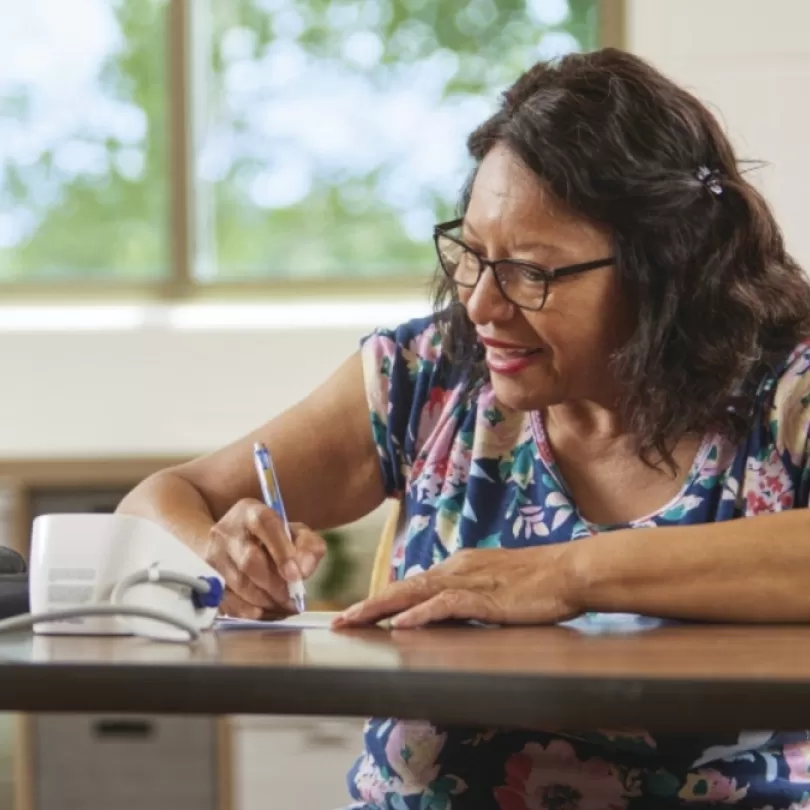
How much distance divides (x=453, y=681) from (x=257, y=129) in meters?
3.27

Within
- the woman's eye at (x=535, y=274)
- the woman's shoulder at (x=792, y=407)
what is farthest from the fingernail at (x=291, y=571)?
the woman's shoulder at (x=792, y=407)

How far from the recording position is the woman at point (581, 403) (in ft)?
4.32

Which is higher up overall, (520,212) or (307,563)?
(520,212)

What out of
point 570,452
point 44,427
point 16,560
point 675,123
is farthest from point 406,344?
point 44,427

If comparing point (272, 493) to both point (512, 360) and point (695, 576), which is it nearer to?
point (512, 360)

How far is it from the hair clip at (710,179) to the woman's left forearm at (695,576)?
1.41 feet

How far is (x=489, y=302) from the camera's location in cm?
145

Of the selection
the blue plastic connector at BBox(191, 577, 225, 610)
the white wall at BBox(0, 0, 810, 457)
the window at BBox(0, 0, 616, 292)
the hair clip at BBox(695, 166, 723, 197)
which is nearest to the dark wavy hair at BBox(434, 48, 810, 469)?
the hair clip at BBox(695, 166, 723, 197)

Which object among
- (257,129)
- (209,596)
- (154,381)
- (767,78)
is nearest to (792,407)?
(209,596)

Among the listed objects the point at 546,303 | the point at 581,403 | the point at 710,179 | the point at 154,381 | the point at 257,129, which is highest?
the point at 257,129

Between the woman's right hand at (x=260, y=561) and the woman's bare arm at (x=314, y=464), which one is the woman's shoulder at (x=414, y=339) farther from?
the woman's right hand at (x=260, y=561)

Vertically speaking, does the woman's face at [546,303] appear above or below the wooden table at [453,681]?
above

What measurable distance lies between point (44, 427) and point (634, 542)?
2.61 metres

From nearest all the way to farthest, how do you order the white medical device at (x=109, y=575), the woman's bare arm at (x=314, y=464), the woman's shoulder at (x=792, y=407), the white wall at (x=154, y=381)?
the white medical device at (x=109, y=575), the woman's shoulder at (x=792, y=407), the woman's bare arm at (x=314, y=464), the white wall at (x=154, y=381)
